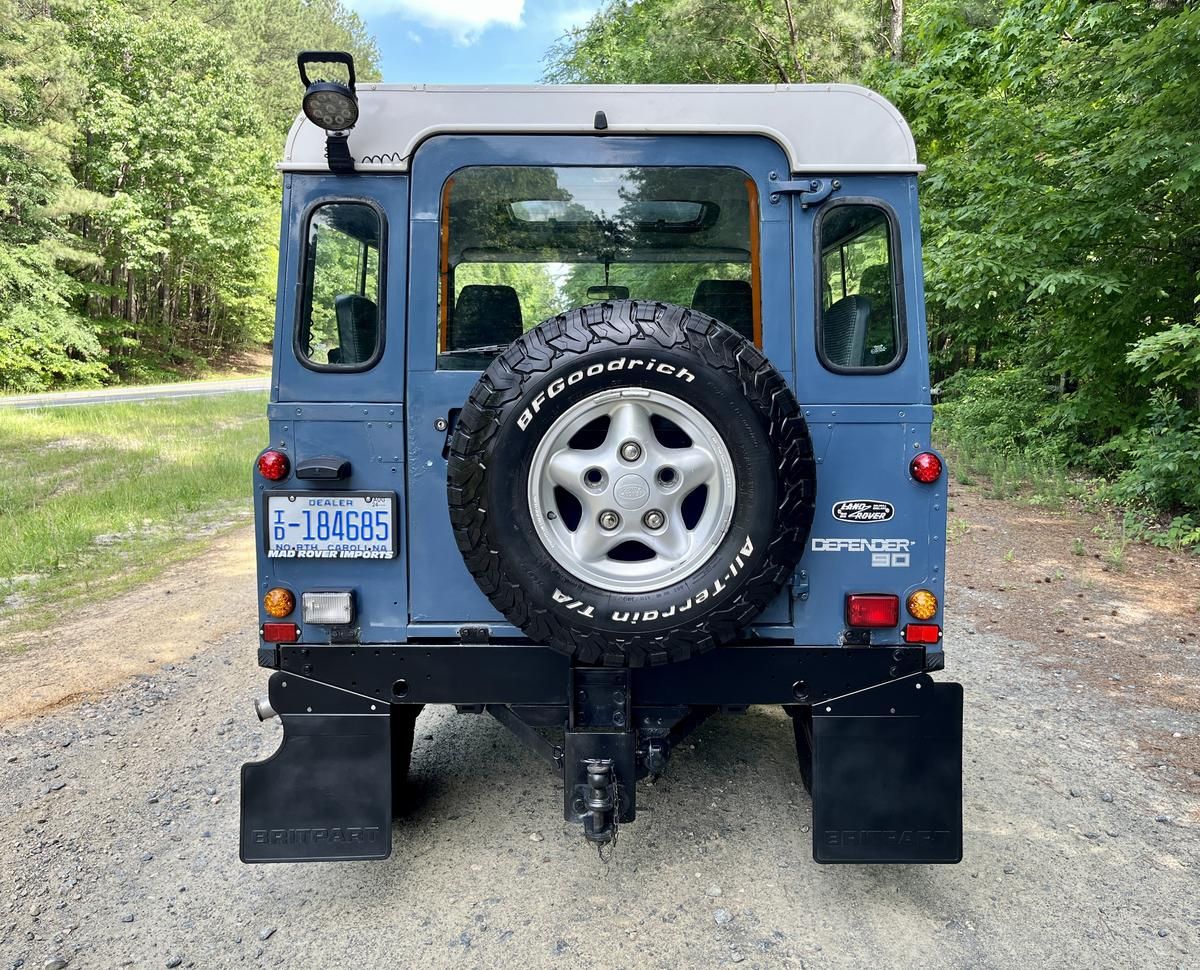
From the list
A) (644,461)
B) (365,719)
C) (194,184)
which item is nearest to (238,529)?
(365,719)

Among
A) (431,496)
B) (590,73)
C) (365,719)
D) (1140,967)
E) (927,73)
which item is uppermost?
(590,73)

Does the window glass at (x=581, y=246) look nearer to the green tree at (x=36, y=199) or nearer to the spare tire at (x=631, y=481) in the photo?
the spare tire at (x=631, y=481)

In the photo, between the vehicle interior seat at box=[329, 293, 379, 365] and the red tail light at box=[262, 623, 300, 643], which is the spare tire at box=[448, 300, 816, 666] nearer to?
the vehicle interior seat at box=[329, 293, 379, 365]

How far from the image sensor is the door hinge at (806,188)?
2.75 metres

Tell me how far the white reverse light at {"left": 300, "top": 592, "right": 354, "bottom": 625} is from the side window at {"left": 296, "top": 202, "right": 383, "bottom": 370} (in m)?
0.76

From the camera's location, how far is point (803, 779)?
144 inches

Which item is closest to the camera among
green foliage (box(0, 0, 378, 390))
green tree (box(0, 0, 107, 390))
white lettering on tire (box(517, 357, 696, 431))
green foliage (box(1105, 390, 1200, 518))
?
white lettering on tire (box(517, 357, 696, 431))

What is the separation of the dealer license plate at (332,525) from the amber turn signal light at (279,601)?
12 centimetres

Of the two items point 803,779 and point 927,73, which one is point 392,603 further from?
point 927,73

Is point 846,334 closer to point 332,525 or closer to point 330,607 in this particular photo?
point 332,525

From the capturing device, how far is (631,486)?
2.49 meters

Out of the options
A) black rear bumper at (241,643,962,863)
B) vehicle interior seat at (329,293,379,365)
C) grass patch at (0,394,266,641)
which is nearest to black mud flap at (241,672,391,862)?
black rear bumper at (241,643,962,863)

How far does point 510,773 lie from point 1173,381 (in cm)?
900

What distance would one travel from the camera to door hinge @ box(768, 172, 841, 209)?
275cm
